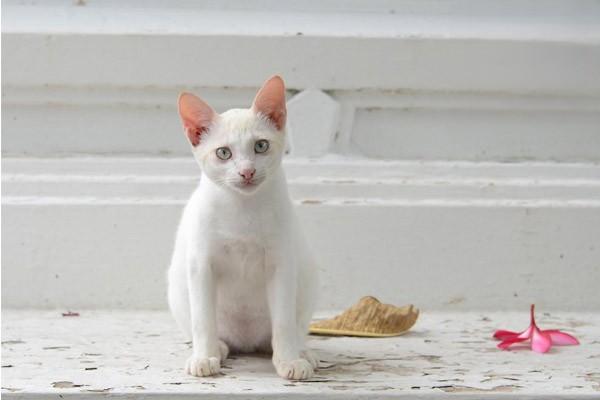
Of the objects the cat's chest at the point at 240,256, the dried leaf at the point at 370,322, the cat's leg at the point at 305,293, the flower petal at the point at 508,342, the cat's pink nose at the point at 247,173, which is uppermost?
the cat's pink nose at the point at 247,173

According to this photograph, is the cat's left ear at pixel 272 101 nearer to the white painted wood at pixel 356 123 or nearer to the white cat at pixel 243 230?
the white cat at pixel 243 230

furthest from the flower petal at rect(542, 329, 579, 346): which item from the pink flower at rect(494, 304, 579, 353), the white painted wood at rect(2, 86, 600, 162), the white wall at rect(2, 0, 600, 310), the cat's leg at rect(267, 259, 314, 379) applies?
the white painted wood at rect(2, 86, 600, 162)

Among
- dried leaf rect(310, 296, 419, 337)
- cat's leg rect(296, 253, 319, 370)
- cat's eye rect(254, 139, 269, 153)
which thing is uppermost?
cat's eye rect(254, 139, 269, 153)

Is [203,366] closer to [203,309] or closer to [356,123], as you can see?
[203,309]

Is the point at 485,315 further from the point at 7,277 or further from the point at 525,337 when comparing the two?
the point at 7,277

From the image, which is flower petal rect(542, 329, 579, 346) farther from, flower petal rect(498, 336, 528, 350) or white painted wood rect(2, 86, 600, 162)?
white painted wood rect(2, 86, 600, 162)

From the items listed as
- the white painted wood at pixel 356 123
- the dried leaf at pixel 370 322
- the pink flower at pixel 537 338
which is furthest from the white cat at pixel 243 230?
the white painted wood at pixel 356 123

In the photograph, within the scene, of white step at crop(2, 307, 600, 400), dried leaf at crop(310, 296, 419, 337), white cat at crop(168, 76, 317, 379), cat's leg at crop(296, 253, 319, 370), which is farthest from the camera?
dried leaf at crop(310, 296, 419, 337)

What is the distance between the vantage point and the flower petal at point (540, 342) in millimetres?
1619

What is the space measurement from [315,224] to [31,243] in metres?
0.65

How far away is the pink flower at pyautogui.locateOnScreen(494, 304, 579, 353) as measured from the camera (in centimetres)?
163

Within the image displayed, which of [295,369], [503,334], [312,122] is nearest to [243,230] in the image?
[295,369]

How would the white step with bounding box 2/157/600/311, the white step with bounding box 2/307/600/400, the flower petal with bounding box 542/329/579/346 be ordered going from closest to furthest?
1. the white step with bounding box 2/307/600/400
2. the flower petal with bounding box 542/329/579/346
3. the white step with bounding box 2/157/600/311

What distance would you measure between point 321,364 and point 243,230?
0.27 m
